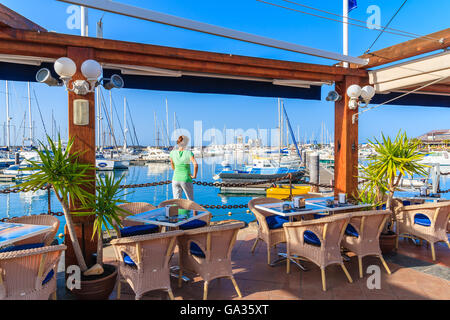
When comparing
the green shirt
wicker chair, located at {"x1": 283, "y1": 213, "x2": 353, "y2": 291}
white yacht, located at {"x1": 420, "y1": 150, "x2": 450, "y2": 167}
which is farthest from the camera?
white yacht, located at {"x1": 420, "y1": 150, "x2": 450, "y2": 167}

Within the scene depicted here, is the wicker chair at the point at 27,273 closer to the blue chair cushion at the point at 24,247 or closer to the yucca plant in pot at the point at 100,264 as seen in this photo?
the yucca plant in pot at the point at 100,264

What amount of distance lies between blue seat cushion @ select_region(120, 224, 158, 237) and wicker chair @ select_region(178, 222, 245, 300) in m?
0.69

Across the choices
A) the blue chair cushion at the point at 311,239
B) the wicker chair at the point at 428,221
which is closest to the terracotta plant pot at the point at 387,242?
the wicker chair at the point at 428,221

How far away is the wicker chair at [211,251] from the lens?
8.18ft

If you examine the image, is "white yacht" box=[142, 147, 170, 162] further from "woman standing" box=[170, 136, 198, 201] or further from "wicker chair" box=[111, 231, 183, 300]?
"wicker chair" box=[111, 231, 183, 300]

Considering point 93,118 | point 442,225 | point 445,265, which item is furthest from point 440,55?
point 93,118

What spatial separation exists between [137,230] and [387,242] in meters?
3.04

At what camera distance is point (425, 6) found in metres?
5.41

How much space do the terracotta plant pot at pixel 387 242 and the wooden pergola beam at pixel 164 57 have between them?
2.42 metres

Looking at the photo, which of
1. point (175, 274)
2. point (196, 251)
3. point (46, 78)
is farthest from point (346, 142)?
point (46, 78)

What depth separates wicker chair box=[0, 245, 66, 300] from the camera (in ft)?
6.14

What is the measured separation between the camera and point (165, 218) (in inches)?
117

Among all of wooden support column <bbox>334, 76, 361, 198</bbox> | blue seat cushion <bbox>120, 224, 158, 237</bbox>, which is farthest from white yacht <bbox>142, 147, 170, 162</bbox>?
blue seat cushion <bbox>120, 224, 158, 237</bbox>

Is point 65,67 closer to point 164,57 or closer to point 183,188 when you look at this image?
point 164,57
